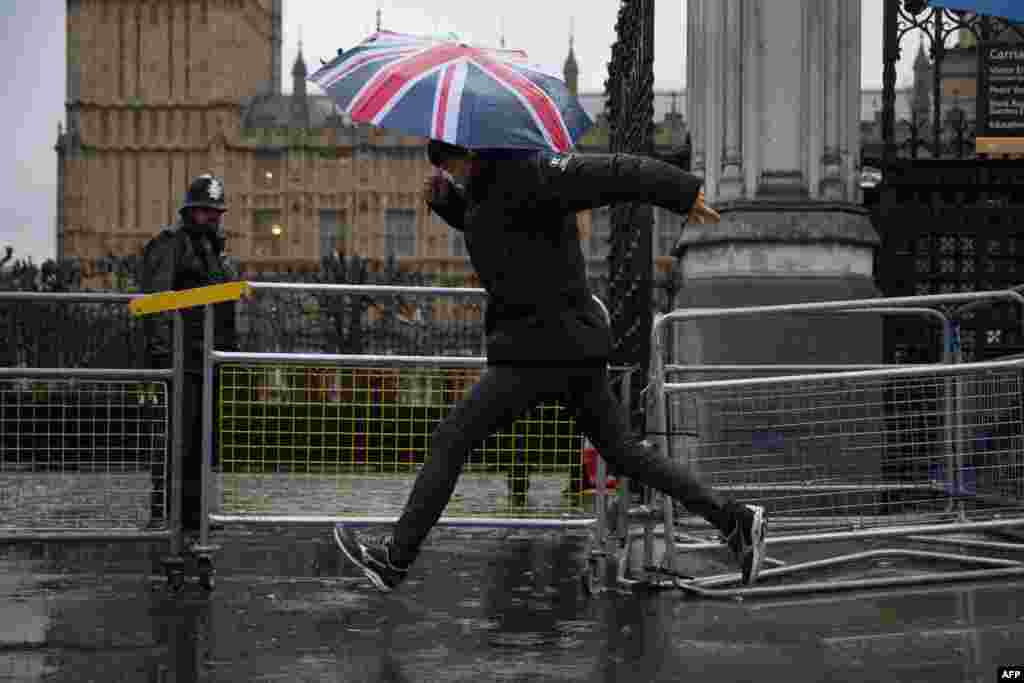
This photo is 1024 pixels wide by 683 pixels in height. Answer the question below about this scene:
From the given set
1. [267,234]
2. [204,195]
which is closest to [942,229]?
[204,195]

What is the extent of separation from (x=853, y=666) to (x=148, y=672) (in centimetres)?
200

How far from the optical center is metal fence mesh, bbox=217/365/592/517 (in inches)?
262

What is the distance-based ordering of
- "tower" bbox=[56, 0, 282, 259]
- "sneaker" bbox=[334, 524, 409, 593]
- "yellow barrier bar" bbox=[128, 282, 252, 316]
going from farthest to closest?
"tower" bbox=[56, 0, 282, 259] < "yellow barrier bar" bbox=[128, 282, 252, 316] < "sneaker" bbox=[334, 524, 409, 593]

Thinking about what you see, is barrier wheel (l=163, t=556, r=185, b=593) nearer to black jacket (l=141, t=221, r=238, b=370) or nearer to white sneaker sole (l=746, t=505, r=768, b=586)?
black jacket (l=141, t=221, r=238, b=370)

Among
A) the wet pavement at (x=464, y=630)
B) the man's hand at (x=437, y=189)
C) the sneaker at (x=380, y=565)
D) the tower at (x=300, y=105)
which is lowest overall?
the wet pavement at (x=464, y=630)

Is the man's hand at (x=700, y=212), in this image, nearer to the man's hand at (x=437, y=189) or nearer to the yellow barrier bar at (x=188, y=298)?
the man's hand at (x=437, y=189)

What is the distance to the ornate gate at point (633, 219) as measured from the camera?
290 inches

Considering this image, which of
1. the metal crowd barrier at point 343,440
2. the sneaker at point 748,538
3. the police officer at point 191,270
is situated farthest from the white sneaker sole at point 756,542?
the police officer at point 191,270

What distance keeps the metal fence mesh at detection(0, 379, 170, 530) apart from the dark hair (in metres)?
1.73

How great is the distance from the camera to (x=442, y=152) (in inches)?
212

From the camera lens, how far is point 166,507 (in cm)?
656

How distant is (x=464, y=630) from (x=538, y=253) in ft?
4.14

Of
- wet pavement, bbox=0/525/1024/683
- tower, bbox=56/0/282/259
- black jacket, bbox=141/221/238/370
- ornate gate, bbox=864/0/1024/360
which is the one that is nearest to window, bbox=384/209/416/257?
tower, bbox=56/0/282/259

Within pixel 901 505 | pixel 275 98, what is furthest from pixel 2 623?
pixel 275 98
